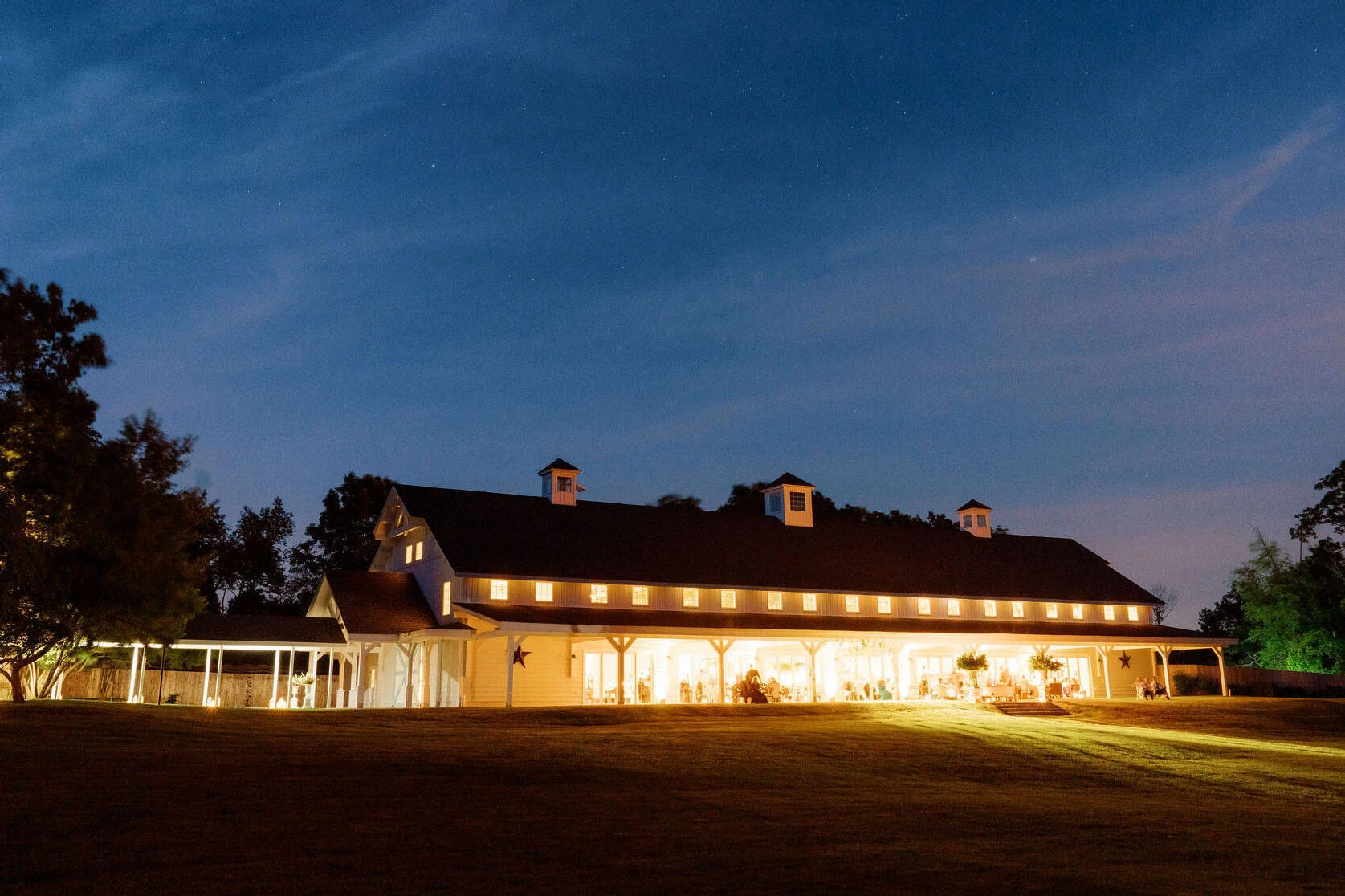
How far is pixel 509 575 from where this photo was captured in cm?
3441

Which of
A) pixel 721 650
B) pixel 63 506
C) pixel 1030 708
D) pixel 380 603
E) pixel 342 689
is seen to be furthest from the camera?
pixel 342 689

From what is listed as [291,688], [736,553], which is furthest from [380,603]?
[736,553]

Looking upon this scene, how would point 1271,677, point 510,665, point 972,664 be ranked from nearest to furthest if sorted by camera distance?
point 510,665
point 972,664
point 1271,677

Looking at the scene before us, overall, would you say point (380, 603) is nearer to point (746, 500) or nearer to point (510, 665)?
point (510, 665)

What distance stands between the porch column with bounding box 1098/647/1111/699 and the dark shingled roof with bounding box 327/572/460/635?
23.6m

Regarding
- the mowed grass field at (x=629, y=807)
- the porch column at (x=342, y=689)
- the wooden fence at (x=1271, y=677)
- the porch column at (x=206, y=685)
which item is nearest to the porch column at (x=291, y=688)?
the porch column at (x=342, y=689)

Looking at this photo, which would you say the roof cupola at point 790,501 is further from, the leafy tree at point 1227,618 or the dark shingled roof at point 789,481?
the leafy tree at point 1227,618

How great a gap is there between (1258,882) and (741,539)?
3003cm

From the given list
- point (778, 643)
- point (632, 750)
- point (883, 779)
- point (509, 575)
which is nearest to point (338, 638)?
point (509, 575)

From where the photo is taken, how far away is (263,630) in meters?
34.2

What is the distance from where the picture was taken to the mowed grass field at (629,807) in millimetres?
11047

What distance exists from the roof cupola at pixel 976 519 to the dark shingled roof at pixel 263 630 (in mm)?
27304

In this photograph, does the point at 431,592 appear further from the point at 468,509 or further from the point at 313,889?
the point at 313,889

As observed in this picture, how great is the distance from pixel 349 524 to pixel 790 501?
27.5 metres
